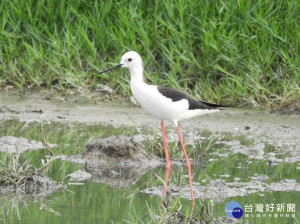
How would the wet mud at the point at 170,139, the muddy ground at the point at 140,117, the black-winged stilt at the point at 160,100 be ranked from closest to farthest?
the wet mud at the point at 170,139 → the black-winged stilt at the point at 160,100 → the muddy ground at the point at 140,117

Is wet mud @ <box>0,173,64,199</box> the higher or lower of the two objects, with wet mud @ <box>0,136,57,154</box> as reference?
lower

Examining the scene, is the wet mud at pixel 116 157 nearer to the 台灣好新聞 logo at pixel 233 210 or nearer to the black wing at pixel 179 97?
the black wing at pixel 179 97

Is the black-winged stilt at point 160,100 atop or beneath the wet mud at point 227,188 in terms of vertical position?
atop

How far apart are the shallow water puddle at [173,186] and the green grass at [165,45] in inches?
37.5

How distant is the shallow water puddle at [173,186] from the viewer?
461 centimetres

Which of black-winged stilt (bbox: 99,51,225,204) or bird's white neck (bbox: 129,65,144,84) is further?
bird's white neck (bbox: 129,65,144,84)

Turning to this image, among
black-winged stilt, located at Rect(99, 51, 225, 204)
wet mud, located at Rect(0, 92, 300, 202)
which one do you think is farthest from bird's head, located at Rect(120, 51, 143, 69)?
wet mud, located at Rect(0, 92, 300, 202)

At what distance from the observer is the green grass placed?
7.60 m

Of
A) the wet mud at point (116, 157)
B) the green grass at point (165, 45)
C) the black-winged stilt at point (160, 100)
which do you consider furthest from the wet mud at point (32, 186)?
the green grass at point (165, 45)

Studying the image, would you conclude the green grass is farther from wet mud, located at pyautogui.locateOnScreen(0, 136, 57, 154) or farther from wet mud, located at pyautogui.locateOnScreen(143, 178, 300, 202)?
wet mud, located at pyautogui.locateOnScreen(143, 178, 300, 202)

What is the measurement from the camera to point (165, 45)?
8070mm

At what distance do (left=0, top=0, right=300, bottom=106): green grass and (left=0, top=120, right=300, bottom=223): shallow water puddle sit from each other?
0.95 meters

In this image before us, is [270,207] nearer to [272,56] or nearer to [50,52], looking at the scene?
[272,56]

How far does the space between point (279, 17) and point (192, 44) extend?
3.24ft
